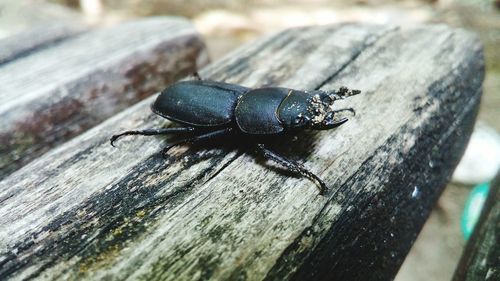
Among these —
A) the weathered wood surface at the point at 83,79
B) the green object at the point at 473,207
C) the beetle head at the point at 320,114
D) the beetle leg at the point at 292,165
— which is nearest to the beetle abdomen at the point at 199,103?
the beetle leg at the point at 292,165

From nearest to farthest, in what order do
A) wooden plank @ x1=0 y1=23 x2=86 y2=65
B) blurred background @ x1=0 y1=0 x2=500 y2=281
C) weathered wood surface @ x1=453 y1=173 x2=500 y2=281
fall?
weathered wood surface @ x1=453 y1=173 x2=500 y2=281, wooden plank @ x1=0 y1=23 x2=86 y2=65, blurred background @ x1=0 y1=0 x2=500 y2=281

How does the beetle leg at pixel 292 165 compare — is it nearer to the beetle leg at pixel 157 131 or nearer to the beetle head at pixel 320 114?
the beetle head at pixel 320 114

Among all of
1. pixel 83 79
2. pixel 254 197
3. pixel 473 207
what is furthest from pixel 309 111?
pixel 473 207

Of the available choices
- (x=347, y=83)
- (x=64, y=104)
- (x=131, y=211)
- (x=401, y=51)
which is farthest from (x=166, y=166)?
(x=401, y=51)

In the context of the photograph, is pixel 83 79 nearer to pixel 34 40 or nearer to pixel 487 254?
pixel 34 40

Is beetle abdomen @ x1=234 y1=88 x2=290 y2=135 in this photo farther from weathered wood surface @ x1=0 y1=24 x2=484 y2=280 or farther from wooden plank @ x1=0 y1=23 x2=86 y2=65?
wooden plank @ x1=0 y1=23 x2=86 y2=65

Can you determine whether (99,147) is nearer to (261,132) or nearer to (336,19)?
(261,132)

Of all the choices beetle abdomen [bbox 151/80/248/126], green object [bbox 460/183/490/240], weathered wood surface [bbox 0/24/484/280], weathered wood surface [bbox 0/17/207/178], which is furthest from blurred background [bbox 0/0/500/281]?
weathered wood surface [bbox 0/24/484/280]
